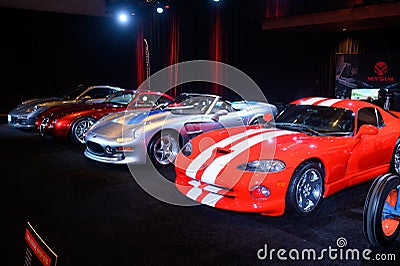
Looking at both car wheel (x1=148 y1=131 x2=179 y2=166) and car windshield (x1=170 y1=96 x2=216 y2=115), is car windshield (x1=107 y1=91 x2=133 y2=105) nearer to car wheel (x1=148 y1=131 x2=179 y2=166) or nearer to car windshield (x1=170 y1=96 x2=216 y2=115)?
car windshield (x1=170 y1=96 x2=216 y2=115)

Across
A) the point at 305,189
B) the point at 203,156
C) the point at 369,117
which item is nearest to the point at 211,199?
the point at 203,156

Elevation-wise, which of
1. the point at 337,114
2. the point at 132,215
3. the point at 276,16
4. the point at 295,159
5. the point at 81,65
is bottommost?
the point at 132,215

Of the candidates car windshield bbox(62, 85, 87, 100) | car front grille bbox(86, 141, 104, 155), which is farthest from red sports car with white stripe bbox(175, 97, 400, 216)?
car windshield bbox(62, 85, 87, 100)

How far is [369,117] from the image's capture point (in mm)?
4852

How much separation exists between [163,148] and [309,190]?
267 centimetres

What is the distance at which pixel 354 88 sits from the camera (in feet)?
51.6

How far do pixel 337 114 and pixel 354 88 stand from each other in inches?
481

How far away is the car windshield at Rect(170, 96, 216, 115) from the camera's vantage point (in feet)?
21.4

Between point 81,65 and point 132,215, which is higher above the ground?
point 81,65

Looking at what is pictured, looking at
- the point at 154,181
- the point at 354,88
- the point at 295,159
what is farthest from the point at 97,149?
the point at 354,88

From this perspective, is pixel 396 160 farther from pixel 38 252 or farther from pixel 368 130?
pixel 38 252

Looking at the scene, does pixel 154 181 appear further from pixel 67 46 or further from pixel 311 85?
pixel 311 85

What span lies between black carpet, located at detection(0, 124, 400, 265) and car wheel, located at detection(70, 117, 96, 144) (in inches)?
92.1

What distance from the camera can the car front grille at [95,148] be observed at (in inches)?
230
